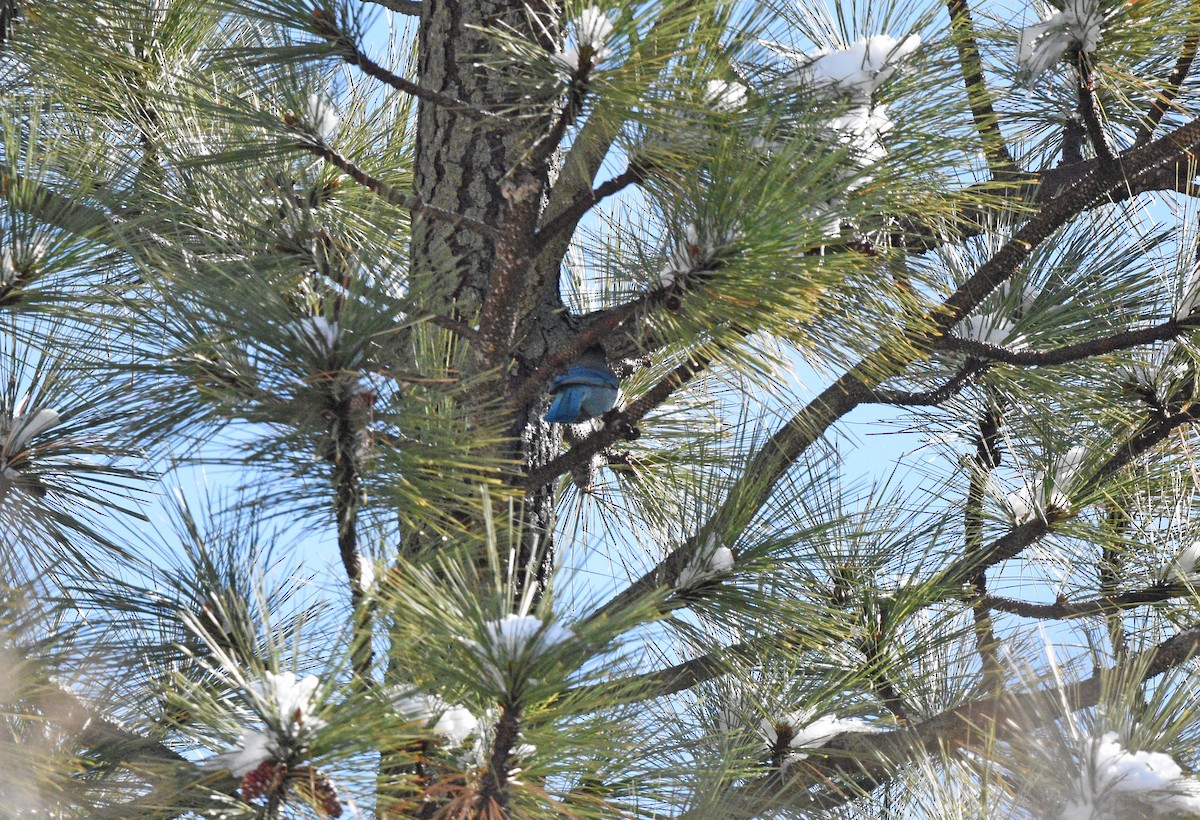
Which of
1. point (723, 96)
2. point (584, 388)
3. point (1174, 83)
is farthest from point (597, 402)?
point (1174, 83)

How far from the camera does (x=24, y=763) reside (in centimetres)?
98

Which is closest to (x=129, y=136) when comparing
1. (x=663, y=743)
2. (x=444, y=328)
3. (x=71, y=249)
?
(x=71, y=249)

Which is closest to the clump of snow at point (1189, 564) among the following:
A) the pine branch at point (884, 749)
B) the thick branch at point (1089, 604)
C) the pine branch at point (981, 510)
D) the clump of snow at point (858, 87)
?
the thick branch at point (1089, 604)

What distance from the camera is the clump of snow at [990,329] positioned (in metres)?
1.57

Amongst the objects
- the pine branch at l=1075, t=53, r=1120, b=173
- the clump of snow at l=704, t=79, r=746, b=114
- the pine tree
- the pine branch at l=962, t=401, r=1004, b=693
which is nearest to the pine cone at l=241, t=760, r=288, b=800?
the pine tree

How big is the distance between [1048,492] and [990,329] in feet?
0.78

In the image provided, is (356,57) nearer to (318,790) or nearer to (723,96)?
(723,96)

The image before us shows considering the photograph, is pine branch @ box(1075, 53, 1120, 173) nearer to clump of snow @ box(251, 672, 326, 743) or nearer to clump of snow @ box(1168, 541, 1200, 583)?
clump of snow @ box(1168, 541, 1200, 583)

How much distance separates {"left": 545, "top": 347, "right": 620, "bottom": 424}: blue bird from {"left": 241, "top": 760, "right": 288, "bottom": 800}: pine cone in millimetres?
676

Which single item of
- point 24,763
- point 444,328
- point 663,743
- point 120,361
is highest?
point 444,328

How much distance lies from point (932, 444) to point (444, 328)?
0.91 m

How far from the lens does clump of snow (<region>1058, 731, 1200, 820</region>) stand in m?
0.89

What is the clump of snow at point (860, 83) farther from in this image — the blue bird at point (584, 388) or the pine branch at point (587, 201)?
the blue bird at point (584, 388)

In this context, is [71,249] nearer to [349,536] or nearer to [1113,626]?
[349,536]
